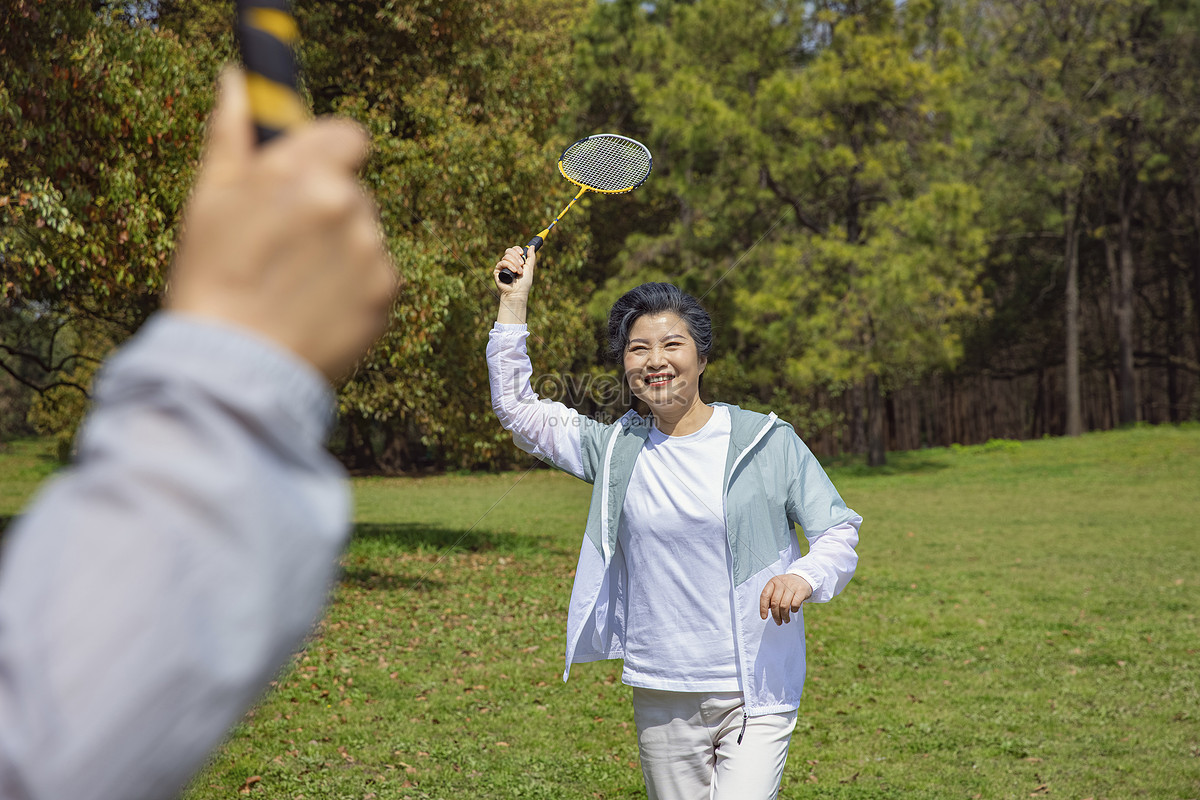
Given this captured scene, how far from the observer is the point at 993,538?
1570 cm

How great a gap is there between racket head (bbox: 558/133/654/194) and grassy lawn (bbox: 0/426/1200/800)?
376 cm

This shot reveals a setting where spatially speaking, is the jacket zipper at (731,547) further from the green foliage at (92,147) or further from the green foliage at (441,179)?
the green foliage at (441,179)

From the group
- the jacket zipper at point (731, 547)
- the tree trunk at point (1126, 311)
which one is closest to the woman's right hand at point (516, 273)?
the jacket zipper at point (731, 547)

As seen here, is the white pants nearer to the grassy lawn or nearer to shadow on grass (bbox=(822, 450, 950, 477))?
the grassy lawn

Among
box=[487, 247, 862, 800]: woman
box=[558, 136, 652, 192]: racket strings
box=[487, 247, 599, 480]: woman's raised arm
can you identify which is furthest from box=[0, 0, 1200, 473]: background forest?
box=[487, 247, 862, 800]: woman

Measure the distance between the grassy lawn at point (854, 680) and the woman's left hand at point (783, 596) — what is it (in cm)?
379

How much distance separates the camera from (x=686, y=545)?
3.46 m

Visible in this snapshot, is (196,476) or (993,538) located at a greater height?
(196,476)

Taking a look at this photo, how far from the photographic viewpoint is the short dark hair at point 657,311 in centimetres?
372

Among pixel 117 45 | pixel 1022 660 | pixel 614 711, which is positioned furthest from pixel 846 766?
pixel 117 45

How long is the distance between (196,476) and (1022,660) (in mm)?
9643

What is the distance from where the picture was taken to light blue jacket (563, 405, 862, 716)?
330 centimetres

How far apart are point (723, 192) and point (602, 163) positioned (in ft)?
70.0

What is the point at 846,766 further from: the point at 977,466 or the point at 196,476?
the point at 977,466
